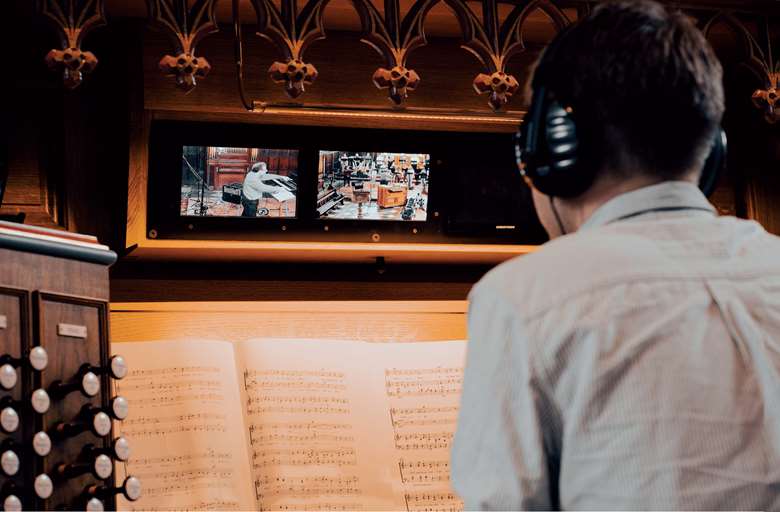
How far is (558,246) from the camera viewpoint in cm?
109

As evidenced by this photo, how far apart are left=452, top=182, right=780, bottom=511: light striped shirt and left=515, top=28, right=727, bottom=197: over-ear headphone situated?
14cm

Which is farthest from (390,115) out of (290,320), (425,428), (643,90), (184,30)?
(643,90)

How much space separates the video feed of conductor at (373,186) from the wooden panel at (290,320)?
11.3 inches

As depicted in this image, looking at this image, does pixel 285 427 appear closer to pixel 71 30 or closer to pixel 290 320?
pixel 290 320

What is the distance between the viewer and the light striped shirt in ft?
3.32

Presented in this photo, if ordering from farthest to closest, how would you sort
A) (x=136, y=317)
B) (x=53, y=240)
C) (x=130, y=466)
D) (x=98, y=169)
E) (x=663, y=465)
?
1. (x=98, y=169)
2. (x=136, y=317)
3. (x=130, y=466)
4. (x=53, y=240)
5. (x=663, y=465)

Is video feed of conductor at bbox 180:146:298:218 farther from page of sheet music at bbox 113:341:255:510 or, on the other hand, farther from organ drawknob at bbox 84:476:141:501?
organ drawknob at bbox 84:476:141:501

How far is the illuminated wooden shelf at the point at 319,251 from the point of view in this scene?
281 centimetres

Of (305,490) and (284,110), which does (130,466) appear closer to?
(305,490)

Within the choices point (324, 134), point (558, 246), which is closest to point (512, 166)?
point (324, 134)

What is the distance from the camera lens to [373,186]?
2984mm

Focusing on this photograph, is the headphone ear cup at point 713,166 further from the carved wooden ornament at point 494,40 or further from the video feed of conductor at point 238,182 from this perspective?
the video feed of conductor at point 238,182

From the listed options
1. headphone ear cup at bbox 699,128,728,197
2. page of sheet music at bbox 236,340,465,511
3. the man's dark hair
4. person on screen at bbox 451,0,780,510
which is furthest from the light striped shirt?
page of sheet music at bbox 236,340,465,511

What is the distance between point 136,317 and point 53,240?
0.92 metres
